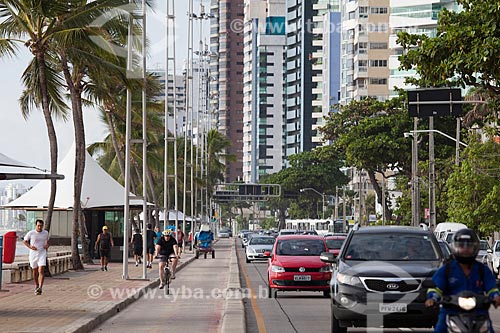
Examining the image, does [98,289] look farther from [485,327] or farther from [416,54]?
[485,327]

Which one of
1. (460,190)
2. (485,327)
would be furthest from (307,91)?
(485,327)

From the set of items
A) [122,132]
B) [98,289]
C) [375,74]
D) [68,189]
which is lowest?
[98,289]

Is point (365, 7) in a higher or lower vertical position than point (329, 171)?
higher

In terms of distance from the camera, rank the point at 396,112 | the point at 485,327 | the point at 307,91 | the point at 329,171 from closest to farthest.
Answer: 1. the point at 485,327
2. the point at 396,112
3. the point at 329,171
4. the point at 307,91

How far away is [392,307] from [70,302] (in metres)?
10.1

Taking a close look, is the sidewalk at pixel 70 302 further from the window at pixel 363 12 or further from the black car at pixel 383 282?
the window at pixel 363 12

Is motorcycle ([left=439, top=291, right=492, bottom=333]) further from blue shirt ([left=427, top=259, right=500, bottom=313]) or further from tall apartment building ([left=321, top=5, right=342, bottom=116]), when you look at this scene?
tall apartment building ([left=321, top=5, right=342, bottom=116])

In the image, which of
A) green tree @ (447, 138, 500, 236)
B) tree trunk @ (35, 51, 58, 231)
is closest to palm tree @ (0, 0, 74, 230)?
tree trunk @ (35, 51, 58, 231)

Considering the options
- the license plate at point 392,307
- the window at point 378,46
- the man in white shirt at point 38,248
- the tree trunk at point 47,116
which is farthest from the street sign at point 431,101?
the window at point 378,46

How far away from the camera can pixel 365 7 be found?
137 m

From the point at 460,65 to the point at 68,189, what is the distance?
29.0m

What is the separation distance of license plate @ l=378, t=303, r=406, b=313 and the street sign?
21.0 m

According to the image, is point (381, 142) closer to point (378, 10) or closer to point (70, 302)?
point (70, 302)

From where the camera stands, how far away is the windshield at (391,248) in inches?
699
